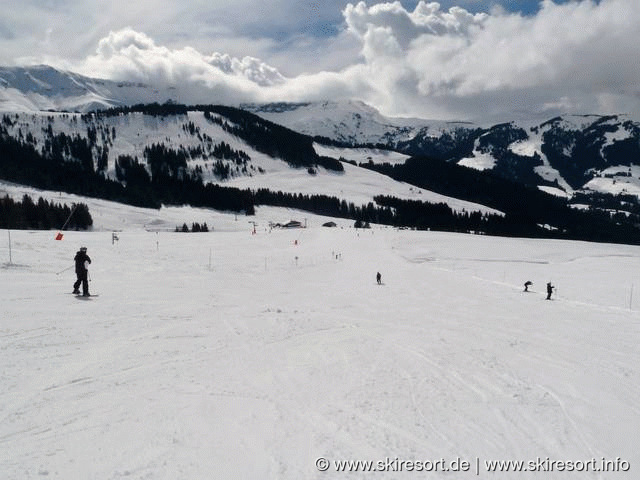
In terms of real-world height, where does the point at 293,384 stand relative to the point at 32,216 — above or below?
below

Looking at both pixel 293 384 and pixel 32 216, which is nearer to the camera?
pixel 293 384

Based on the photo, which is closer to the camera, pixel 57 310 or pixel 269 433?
pixel 269 433

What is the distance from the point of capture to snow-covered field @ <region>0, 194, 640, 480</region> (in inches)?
279

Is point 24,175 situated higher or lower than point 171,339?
higher

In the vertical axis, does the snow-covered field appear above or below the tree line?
below

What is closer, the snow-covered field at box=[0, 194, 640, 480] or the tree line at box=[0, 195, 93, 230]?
the snow-covered field at box=[0, 194, 640, 480]

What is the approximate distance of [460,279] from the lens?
125 feet

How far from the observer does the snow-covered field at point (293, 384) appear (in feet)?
23.2

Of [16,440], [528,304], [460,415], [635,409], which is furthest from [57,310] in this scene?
[528,304]

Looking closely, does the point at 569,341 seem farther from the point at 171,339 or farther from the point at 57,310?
the point at 57,310

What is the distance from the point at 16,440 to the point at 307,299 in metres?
16.2

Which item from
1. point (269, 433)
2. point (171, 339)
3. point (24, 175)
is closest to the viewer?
point (269, 433)

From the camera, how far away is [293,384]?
390 inches

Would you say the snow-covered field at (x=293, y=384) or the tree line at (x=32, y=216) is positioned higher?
the tree line at (x=32, y=216)
